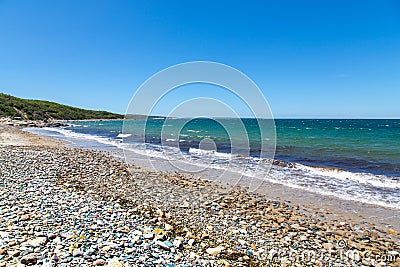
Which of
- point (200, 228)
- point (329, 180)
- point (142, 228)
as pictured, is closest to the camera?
point (142, 228)

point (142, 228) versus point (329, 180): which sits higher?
point (142, 228)

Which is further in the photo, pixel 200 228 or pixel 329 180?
pixel 329 180

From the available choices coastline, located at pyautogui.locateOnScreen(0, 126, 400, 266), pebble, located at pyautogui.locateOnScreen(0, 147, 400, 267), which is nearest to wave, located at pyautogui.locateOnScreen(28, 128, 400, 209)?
coastline, located at pyautogui.locateOnScreen(0, 126, 400, 266)

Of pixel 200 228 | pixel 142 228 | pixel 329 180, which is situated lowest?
pixel 329 180

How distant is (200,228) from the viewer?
18.2 feet

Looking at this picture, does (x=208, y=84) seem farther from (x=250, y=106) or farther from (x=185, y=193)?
(x=185, y=193)

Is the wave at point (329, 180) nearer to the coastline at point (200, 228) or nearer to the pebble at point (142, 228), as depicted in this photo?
the coastline at point (200, 228)

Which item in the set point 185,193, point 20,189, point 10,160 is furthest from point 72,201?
point 10,160

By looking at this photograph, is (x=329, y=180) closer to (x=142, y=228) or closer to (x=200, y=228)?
(x=200, y=228)

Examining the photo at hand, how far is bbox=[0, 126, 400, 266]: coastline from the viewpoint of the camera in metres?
4.13

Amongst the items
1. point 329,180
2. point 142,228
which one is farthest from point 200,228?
point 329,180

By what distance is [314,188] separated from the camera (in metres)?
10.4

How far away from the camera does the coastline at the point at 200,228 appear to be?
163 inches

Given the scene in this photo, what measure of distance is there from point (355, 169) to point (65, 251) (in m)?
16.0
